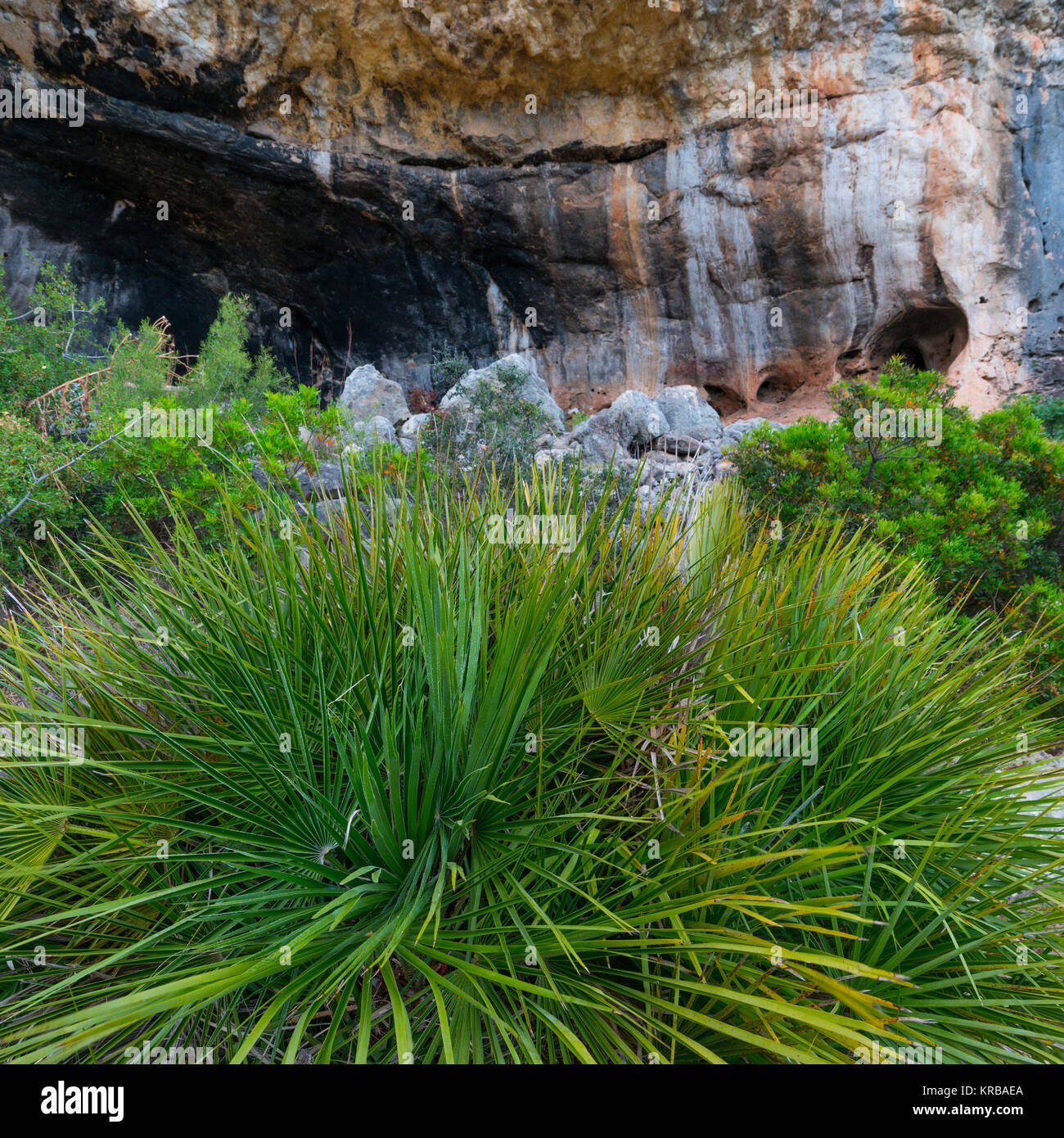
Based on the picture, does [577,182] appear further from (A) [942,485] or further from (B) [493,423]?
(A) [942,485]

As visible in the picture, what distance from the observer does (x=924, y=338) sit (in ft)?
32.4

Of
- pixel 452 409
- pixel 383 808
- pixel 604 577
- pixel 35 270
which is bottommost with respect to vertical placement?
pixel 383 808

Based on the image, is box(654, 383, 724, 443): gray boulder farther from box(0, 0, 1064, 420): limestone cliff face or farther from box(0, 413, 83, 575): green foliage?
box(0, 413, 83, 575): green foliage

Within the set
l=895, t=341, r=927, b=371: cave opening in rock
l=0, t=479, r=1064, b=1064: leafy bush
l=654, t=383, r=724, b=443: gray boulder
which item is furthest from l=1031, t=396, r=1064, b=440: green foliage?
l=0, t=479, r=1064, b=1064: leafy bush

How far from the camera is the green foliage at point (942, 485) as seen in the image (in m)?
3.46

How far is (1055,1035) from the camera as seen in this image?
103 cm

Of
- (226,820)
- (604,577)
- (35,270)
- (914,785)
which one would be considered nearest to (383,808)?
(226,820)

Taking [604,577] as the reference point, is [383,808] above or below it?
below

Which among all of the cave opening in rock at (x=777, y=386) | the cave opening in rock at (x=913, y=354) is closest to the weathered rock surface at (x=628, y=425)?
the cave opening in rock at (x=777, y=386)

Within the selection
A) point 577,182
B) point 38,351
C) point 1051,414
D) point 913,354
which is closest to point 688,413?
point 1051,414

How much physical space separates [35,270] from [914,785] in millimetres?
13542

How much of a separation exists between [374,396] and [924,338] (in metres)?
8.74

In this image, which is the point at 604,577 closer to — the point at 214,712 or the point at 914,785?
the point at 914,785

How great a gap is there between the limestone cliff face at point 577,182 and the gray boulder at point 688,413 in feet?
9.13
